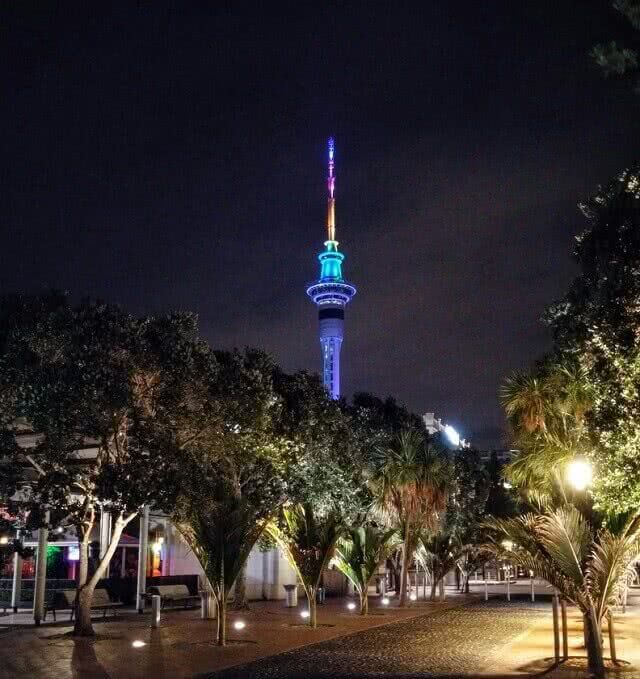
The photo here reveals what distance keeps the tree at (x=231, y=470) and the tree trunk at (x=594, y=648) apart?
7159mm

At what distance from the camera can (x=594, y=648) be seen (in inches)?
522

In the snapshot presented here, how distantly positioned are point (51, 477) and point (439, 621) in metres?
11.2

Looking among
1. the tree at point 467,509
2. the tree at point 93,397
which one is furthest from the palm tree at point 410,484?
the tree at point 93,397

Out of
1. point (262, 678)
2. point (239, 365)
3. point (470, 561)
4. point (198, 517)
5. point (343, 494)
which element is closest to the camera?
point (262, 678)

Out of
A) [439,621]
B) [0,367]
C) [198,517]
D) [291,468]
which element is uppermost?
[0,367]

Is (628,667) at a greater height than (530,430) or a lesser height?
lesser

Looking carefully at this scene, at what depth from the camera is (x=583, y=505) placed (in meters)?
15.1

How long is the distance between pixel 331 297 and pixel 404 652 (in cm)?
12676

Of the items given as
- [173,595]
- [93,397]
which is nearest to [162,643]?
[93,397]

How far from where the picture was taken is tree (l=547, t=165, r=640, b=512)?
12.5 metres

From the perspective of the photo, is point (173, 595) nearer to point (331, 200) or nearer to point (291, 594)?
point (291, 594)

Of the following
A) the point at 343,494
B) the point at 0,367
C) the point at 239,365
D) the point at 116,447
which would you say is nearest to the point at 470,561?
the point at 343,494

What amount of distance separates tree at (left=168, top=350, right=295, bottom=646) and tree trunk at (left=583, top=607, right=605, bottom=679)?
7.16 metres

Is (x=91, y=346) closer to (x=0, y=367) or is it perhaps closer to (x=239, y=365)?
(x=0, y=367)
